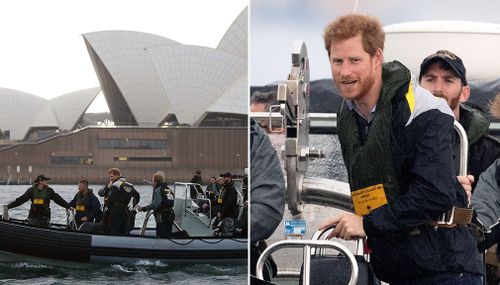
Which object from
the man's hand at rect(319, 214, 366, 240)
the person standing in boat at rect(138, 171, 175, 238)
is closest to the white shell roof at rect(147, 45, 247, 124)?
the person standing in boat at rect(138, 171, 175, 238)

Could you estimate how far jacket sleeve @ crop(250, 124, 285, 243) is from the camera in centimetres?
268

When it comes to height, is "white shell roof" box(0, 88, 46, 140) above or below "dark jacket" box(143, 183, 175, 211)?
above

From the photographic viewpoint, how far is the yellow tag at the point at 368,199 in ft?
8.25

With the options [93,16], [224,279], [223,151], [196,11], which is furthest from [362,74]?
[224,279]

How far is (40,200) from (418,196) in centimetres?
871

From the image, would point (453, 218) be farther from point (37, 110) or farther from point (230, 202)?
point (37, 110)

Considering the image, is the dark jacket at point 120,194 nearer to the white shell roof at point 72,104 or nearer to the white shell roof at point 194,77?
the white shell roof at point 194,77

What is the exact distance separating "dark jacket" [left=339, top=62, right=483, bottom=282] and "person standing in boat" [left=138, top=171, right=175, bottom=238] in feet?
23.4

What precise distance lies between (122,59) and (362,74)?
326 inches

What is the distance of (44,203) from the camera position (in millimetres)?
10664

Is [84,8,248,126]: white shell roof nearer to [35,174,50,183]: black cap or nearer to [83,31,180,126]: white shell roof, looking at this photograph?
[83,31,180,126]: white shell roof

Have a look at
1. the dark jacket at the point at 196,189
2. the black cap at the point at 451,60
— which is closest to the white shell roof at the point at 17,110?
the dark jacket at the point at 196,189

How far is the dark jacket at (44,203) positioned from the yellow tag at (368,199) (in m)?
7.94

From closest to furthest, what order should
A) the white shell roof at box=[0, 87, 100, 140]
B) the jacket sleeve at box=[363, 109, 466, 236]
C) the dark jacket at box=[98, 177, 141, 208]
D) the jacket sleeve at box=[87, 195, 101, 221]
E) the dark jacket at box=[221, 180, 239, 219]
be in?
the jacket sleeve at box=[363, 109, 466, 236] → the white shell roof at box=[0, 87, 100, 140] → the dark jacket at box=[221, 180, 239, 219] → the dark jacket at box=[98, 177, 141, 208] → the jacket sleeve at box=[87, 195, 101, 221]
